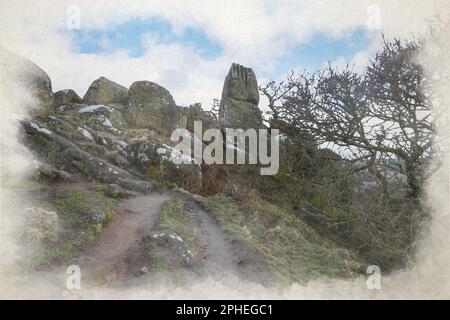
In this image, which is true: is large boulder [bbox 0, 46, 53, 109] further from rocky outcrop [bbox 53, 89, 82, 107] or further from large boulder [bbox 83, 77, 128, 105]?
large boulder [bbox 83, 77, 128, 105]

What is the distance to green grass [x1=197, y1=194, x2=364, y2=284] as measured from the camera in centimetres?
946

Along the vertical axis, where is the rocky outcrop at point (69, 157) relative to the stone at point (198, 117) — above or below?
below

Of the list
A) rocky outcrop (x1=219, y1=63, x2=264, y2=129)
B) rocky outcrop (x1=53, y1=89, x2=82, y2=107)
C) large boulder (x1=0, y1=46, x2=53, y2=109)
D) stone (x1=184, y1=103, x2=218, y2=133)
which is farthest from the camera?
rocky outcrop (x1=219, y1=63, x2=264, y2=129)

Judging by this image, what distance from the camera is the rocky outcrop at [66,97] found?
83.5 feet

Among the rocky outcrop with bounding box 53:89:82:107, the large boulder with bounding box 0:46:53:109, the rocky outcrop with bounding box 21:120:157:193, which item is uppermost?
the rocky outcrop with bounding box 53:89:82:107

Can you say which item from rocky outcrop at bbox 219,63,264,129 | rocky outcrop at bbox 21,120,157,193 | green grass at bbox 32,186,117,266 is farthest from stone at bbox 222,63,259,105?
green grass at bbox 32,186,117,266

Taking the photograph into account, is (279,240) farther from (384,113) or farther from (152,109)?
(152,109)

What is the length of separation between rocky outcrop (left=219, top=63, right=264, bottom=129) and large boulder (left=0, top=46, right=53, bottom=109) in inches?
453

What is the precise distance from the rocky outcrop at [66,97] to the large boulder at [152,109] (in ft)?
15.4

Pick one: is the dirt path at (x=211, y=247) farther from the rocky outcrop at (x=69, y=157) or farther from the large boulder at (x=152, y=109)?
the large boulder at (x=152, y=109)

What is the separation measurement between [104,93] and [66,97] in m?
2.60

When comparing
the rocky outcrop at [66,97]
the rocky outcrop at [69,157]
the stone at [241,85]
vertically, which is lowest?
Result: the rocky outcrop at [69,157]

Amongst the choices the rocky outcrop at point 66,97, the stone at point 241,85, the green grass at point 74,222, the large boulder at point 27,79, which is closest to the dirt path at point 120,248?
the green grass at point 74,222
